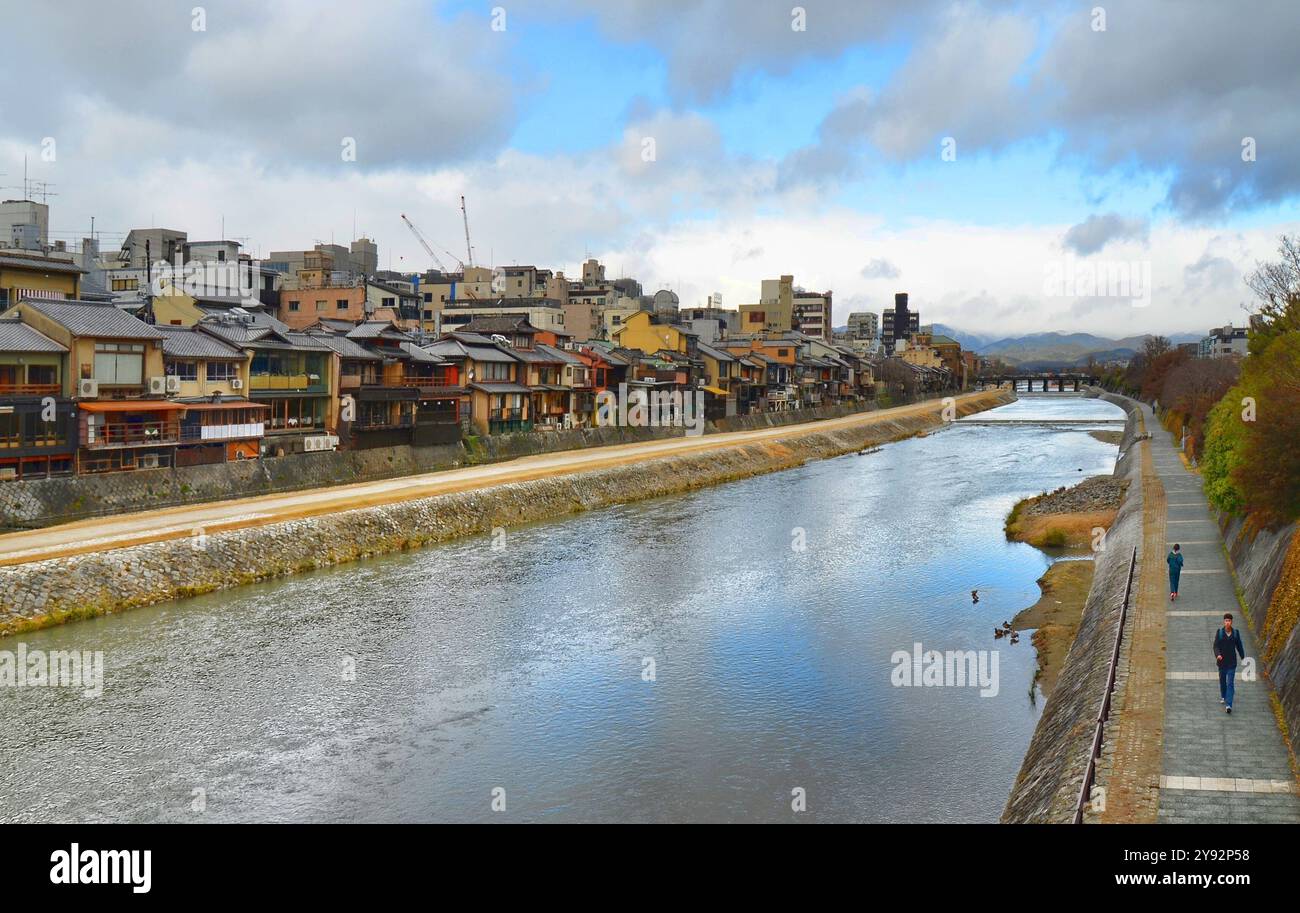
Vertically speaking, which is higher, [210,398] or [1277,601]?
[210,398]

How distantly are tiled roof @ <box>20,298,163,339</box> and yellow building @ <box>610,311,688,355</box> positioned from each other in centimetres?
5086

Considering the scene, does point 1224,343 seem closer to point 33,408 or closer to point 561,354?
point 561,354

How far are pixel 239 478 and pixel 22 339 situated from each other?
9.19 meters

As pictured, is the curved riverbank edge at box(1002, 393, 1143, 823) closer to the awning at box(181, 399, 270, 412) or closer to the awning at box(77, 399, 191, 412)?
the awning at box(77, 399, 191, 412)

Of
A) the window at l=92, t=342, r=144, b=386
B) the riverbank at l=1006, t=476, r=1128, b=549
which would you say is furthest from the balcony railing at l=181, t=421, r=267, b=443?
the riverbank at l=1006, t=476, r=1128, b=549

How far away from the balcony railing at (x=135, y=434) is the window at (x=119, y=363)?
6.47ft

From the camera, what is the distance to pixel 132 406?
118ft

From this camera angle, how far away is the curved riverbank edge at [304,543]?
25.8m

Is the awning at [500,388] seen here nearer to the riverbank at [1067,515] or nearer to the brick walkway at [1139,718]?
the riverbank at [1067,515]

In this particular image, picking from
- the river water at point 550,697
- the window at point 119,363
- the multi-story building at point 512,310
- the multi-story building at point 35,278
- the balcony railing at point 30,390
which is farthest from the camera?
the multi-story building at point 512,310

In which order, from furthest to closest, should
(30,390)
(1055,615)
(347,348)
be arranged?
(347,348) < (30,390) < (1055,615)

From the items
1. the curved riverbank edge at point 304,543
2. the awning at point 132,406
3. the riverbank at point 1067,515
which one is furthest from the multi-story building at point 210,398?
the riverbank at point 1067,515

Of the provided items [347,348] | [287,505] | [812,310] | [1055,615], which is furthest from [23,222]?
[812,310]
